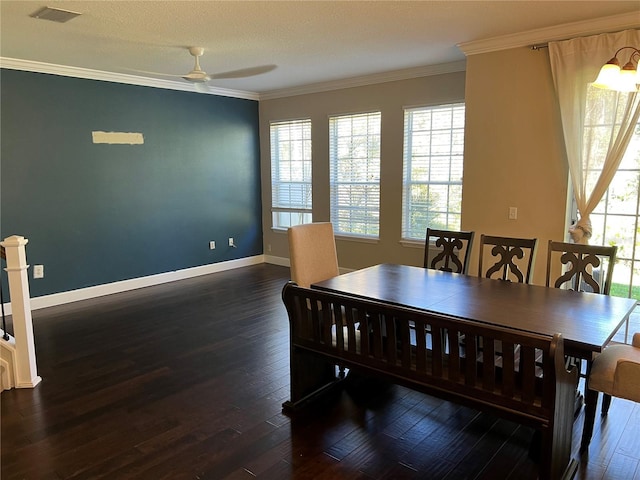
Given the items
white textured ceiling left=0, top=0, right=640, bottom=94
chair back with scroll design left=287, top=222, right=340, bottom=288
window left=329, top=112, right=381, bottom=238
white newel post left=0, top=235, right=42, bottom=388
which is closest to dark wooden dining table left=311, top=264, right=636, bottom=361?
chair back with scroll design left=287, top=222, right=340, bottom=288

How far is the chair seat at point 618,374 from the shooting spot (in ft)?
6.98

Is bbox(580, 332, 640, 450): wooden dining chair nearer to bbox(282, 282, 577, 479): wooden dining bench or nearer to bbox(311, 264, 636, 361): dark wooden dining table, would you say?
bbox(311, 264, 636, 361): dark wooden dining table

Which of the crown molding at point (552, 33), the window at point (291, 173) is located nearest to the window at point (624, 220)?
the crown molding at point (552, 33)

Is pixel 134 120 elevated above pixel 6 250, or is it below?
above

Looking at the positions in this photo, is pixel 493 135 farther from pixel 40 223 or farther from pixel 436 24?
pixel 40 223

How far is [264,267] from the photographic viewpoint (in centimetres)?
699

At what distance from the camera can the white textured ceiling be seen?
10.3ft

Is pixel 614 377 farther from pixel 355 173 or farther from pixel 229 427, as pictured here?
pixel 355 173

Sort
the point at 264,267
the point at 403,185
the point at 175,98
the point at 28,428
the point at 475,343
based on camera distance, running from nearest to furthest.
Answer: the point at 475,343
the point at 28,428
the point at 403,185
the point at 175,98
the point at 264,267

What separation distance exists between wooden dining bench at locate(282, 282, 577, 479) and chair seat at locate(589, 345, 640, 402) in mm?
296

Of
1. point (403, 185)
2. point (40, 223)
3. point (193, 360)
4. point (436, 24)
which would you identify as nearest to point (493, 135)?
point (436, 24)

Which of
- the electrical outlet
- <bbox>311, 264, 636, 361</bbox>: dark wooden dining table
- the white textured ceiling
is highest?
the white textured ceiling

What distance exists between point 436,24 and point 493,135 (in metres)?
1.16

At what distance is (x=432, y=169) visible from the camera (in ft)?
17.5
